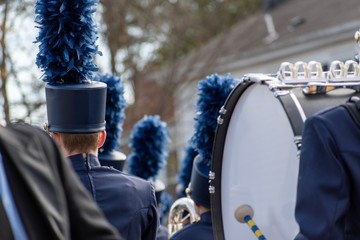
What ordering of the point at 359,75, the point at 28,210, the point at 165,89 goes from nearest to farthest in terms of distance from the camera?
the point at 28,210 → the point at 359,75 → the point at 165,89

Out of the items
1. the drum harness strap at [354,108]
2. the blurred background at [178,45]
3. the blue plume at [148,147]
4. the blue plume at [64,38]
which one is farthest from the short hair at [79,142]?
the blurred background at [178,45]

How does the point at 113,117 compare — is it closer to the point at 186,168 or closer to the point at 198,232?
the point at 198,232

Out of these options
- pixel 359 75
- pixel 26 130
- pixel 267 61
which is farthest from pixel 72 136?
pixel 267 61

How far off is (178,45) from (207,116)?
13.3 metres

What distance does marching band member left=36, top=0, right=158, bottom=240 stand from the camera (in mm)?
3832

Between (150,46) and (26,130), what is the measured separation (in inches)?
581

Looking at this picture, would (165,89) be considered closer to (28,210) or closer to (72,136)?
(72,136)

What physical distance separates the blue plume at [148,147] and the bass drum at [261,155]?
8.25 ft

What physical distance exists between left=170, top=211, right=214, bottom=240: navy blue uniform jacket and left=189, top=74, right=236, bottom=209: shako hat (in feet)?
0.38

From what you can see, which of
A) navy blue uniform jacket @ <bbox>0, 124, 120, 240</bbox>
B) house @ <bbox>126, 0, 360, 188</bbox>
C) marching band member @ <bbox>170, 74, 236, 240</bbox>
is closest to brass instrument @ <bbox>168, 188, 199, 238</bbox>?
marching band member @ <bbox>170, 74, 236, 240</bbox>

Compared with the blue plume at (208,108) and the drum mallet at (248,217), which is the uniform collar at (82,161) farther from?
the blue plume at (208,108)

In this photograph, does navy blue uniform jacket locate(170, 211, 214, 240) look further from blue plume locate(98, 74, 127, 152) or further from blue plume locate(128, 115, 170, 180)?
blue plume locate(128, 115, 170, 180)

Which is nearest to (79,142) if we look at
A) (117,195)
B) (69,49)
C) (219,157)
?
(117,195)

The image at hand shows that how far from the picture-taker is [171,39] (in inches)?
700
